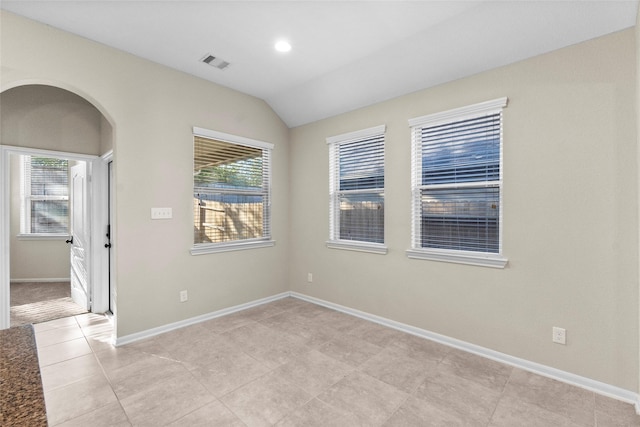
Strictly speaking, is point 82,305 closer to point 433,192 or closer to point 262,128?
point 262,128

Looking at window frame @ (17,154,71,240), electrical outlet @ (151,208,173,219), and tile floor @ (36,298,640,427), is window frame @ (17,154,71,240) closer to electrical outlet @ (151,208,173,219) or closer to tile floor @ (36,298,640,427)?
tile floor @ (36,298,640,427)

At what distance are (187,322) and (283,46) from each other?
3060 mm

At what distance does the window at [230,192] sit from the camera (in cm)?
363

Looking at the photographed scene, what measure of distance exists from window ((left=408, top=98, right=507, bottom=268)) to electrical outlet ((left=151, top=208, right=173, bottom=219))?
2598mm

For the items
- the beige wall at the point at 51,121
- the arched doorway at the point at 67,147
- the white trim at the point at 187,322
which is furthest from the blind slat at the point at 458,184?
the beige wall at the point at 51,121

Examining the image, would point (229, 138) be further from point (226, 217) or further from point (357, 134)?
point (357, 134)

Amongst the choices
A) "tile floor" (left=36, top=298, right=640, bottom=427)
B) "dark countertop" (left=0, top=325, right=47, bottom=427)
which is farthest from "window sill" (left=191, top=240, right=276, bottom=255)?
Result: "dark countertop" (left=0, top=325, right=47, bottom=427)

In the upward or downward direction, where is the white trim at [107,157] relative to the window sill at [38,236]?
upward

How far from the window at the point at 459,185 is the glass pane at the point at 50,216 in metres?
6.08

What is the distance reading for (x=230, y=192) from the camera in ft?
12.8

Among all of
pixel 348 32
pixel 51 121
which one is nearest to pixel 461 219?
pixel 348 32

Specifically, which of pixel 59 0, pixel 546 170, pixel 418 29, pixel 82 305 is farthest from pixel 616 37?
pixel 82 305

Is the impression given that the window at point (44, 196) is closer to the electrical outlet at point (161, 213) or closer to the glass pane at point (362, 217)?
the electrical outlet at point (161, 213)

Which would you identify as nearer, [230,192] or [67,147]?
[67,147]
